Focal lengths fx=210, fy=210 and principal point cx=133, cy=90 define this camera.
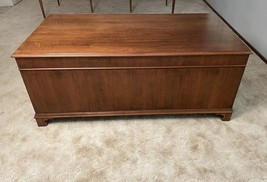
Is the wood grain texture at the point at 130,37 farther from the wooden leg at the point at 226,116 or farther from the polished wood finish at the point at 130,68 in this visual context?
the wooden leg at the point at 226,116

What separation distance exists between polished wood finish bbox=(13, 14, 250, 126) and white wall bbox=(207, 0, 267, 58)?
879 mm

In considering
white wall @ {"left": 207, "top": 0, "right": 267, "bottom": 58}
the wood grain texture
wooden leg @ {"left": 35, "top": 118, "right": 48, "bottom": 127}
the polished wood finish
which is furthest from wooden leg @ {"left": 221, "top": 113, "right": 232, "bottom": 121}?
wooden leg @ {"left": 35, "top": 118, "right": 48, "bottom": 127}

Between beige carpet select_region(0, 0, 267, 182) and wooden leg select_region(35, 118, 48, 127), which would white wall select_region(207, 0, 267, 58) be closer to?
beige carpet select_region(0, 0, 267, 182)

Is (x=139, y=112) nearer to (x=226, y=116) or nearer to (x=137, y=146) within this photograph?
(x=137, y=146)

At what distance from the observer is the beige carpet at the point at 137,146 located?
1.11 meters

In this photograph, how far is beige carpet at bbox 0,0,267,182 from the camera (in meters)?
1.11

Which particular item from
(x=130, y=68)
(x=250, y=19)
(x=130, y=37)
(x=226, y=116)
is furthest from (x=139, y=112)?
(x=250, y=19)

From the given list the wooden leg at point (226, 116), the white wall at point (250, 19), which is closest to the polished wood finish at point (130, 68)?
the wooden leg at point (226, 116)

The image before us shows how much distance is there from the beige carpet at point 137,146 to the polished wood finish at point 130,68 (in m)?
0.09

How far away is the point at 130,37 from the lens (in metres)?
1.27

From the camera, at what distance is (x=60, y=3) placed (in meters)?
3.67

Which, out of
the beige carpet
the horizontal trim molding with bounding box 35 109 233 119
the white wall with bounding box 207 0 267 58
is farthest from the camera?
the white wall with bounding box 207 0 267 58

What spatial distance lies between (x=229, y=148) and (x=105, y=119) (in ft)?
2.59

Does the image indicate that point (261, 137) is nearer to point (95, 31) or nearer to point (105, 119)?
point (105, 119)
